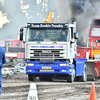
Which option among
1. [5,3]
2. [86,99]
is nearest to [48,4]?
[5,3]

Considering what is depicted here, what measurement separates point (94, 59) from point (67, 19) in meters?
17.7

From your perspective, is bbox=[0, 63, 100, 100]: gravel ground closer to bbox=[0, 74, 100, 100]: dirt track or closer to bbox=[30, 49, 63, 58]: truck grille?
bbox=[0, 74, 100, 100]: dirt track

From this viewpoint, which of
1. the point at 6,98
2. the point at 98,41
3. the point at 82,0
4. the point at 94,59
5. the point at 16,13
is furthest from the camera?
the point at 16,13

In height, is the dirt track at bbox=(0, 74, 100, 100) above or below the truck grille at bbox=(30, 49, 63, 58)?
below

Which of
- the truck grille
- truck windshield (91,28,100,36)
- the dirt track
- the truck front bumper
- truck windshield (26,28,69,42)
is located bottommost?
the dirt track

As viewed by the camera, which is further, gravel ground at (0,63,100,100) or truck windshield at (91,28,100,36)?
truck windshield at (91,28,100,36)

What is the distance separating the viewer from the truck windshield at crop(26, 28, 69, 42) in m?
14.6

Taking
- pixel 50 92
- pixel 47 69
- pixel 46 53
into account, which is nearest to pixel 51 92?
pixel 50 92

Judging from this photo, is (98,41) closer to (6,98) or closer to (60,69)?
Answer: (60,69)

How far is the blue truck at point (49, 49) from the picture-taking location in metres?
14.6

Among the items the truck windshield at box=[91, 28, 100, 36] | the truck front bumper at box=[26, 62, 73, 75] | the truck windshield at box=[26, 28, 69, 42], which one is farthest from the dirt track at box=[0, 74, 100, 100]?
the truck windshield at box=[91, 28, 100, 36]

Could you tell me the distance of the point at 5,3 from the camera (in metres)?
75.5

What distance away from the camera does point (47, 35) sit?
14703 millimetres

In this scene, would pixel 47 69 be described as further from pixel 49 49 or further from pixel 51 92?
pixel 51 92
